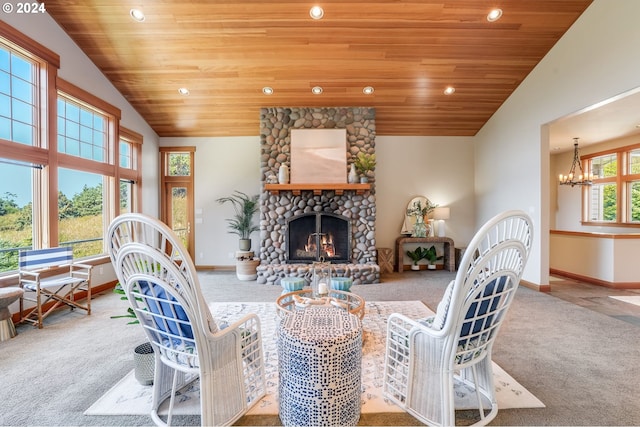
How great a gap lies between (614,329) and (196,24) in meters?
6.01

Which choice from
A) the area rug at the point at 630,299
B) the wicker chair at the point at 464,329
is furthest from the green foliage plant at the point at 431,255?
the wicker chair at the point at 464,329

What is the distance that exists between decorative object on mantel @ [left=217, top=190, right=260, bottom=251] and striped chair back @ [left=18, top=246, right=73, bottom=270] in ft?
8.95

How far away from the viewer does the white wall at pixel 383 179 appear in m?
6.27

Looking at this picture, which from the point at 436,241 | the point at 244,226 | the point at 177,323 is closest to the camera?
the point at 177,323

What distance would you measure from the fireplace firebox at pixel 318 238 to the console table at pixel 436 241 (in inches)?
47.3

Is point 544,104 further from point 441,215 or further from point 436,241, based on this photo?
point 436,241

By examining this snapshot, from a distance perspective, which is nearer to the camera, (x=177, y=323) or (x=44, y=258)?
(x=177, y=323)

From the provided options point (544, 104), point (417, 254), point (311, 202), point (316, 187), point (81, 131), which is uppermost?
point (544, 104)

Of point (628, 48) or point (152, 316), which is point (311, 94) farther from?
point (152, 316)

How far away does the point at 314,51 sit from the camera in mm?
4305

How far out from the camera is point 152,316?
158 cm

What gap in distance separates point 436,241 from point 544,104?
282cm

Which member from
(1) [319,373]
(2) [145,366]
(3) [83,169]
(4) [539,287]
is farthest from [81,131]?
(4) [539,287]

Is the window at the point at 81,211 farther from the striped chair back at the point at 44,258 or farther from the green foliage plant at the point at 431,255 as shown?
the green foliage plant at the point at 431,255
